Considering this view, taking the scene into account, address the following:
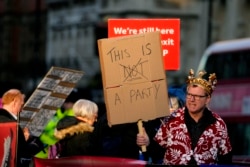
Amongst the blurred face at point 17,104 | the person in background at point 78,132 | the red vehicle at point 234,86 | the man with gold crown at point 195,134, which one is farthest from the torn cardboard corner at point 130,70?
the red vehicle at point 234,86

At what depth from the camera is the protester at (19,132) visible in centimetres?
1084

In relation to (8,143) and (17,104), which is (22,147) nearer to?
(8,143)

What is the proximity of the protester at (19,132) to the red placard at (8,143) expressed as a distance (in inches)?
2.4

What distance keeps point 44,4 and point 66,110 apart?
55.0 meters

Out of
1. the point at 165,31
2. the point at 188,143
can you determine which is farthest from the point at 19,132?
the point at 165,31

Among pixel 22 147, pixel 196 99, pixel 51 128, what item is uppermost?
pixel 196 99

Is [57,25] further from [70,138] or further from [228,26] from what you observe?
[70,138]

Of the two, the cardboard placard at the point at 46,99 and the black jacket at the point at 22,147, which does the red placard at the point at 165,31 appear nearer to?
the cardboard placard at the point at 46,99

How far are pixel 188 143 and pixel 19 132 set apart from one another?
1669mm

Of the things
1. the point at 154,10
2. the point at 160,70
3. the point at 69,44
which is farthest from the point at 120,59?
the point at 69,44

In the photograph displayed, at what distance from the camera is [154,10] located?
6125cm

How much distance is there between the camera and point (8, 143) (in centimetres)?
1060

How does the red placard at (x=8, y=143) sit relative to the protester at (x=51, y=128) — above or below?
above

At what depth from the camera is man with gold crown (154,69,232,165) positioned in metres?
A: 9.76
